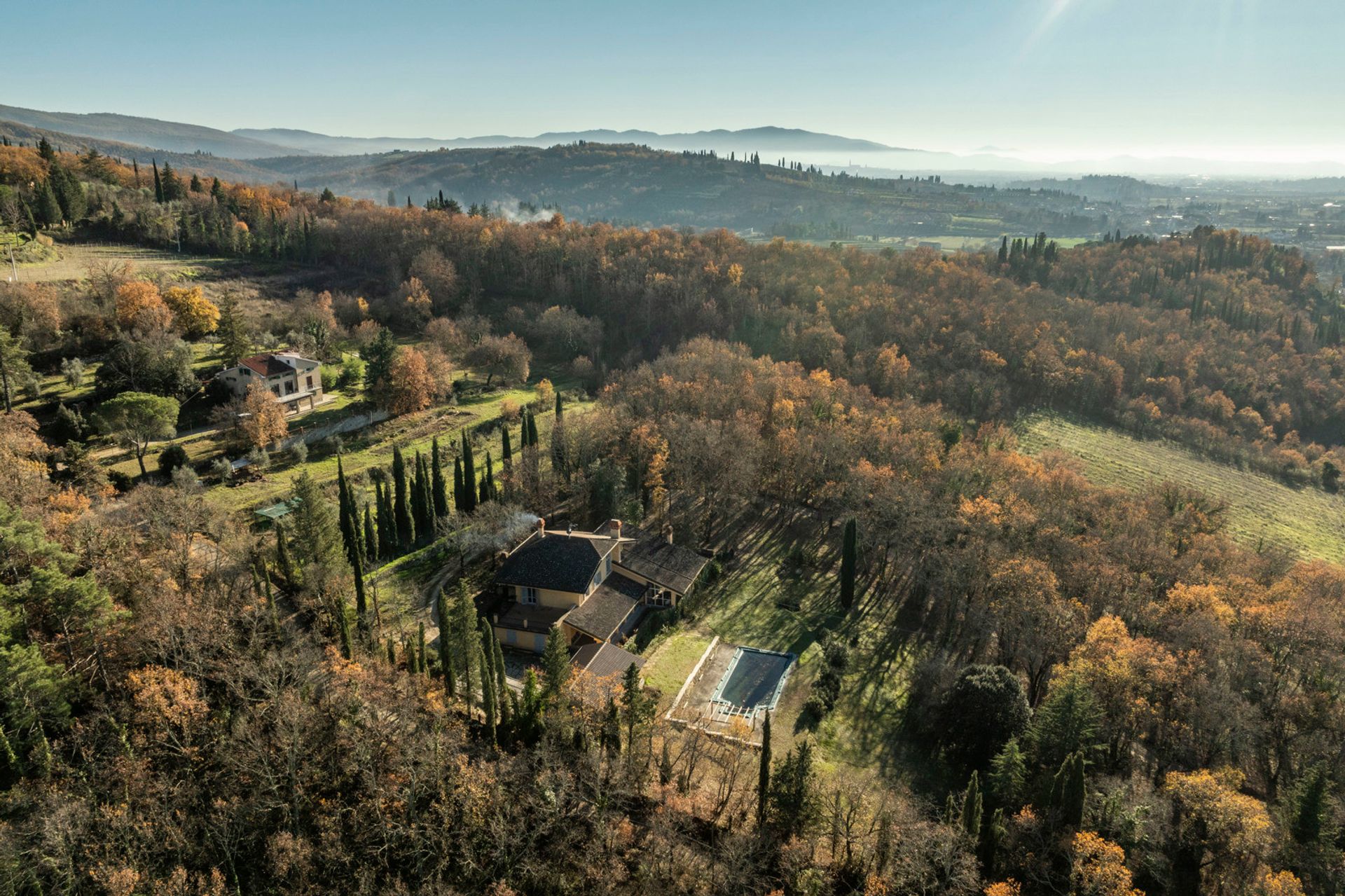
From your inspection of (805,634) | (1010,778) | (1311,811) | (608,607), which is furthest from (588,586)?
(1311,811)

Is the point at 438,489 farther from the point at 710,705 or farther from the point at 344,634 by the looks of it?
the point at 710,705

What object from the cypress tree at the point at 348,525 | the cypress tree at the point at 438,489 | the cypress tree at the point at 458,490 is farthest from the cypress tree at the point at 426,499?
the cypress tree at the point at 348,525

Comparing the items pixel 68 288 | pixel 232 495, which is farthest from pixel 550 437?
pixel 68 288

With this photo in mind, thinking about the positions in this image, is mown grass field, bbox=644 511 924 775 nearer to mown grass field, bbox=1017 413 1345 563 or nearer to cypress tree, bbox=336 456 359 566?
cypress tree, bbox=336 456 359 566

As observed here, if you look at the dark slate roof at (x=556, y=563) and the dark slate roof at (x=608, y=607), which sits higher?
the dark slate roof at (x=556, y=563)

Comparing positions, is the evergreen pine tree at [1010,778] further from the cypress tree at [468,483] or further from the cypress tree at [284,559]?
the cypress tree at [468,483]

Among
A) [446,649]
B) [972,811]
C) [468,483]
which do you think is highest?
[468,483]
